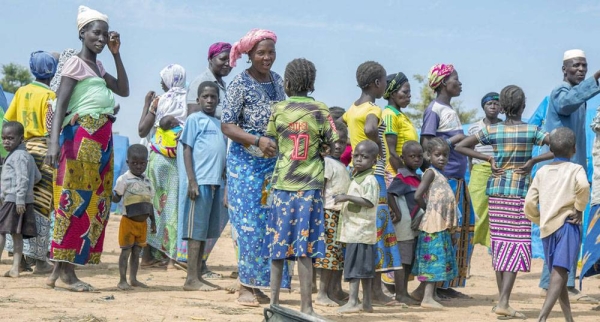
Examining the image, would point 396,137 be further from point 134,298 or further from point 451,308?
point 134,298

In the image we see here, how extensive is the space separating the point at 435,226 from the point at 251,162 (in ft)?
5.65

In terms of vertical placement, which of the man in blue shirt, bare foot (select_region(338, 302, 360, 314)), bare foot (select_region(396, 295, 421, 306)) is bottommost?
bare foot (select_region(338, 302, 360, 314))

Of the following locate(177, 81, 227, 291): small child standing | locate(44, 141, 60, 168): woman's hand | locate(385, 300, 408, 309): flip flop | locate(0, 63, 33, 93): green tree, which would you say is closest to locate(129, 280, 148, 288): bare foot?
locate(177, 81, 227, 291): small child standing

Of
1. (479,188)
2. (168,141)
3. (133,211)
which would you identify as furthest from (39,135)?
(479,188)

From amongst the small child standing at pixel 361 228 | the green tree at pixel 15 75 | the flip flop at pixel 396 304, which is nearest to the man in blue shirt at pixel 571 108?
the flip flop at pixel 396 304

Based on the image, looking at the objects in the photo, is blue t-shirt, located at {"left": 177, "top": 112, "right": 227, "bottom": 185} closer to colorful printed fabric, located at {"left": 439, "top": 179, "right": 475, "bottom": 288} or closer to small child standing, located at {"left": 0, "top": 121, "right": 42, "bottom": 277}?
small child standing, located at {"left": 0, "top": 121, "right": 42, "bottom": 277}

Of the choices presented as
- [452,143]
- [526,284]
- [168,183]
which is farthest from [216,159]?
[526,284]

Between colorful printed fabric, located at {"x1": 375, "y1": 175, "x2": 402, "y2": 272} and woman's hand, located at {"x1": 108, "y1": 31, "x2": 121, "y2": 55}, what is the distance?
8.20 feet

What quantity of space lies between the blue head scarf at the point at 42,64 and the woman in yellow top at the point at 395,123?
12.3 feet

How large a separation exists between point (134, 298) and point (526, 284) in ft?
15.3

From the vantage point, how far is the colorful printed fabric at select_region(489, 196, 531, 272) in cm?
702

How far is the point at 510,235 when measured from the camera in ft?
23.2

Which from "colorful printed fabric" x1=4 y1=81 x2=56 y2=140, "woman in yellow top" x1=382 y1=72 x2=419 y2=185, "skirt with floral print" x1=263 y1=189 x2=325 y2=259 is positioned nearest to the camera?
"skirt with floral print" x1=263 y1=189 x2=325 y2=259

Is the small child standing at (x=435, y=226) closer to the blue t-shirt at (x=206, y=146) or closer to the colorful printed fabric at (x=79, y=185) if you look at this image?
the blue t-shirt at (x=206, y=146)
